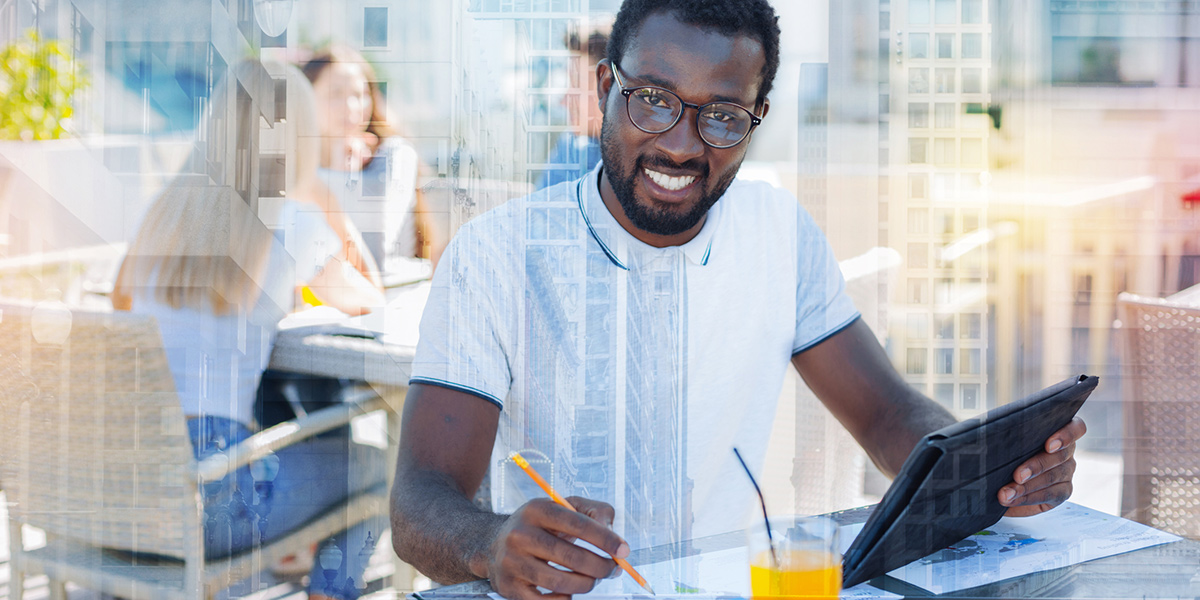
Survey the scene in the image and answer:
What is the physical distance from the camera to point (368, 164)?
65.4 inches

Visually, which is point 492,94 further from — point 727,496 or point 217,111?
Result: point 727,496

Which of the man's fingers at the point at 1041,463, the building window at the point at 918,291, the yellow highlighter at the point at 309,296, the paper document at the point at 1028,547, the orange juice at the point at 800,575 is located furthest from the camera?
the yellow highlighter at the point at 309,296

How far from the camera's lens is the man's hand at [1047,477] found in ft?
2.97

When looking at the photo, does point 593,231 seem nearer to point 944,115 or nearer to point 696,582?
point 696,582

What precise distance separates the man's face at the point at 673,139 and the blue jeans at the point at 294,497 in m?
0.83

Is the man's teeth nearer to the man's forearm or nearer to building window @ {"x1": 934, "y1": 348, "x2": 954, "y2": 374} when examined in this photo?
the man's forearm

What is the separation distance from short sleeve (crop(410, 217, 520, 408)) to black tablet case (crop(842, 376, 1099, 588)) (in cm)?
57

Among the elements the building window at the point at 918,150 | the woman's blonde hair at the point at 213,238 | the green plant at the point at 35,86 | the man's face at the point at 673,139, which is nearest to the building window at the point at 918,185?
the building window at the point at 918,150

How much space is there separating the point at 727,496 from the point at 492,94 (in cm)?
77

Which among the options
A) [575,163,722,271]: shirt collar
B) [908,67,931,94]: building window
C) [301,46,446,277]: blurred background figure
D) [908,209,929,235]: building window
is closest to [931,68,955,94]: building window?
[908,67,931,94]: building window

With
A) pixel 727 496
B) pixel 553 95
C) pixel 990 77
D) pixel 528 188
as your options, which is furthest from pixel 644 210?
pixel 990 77

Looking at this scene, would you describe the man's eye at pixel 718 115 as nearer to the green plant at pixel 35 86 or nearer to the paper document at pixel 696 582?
the paper document at pixel 696 582

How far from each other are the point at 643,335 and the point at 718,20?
49 cm

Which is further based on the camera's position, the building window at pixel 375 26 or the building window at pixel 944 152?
the building window at pixel 944 152
